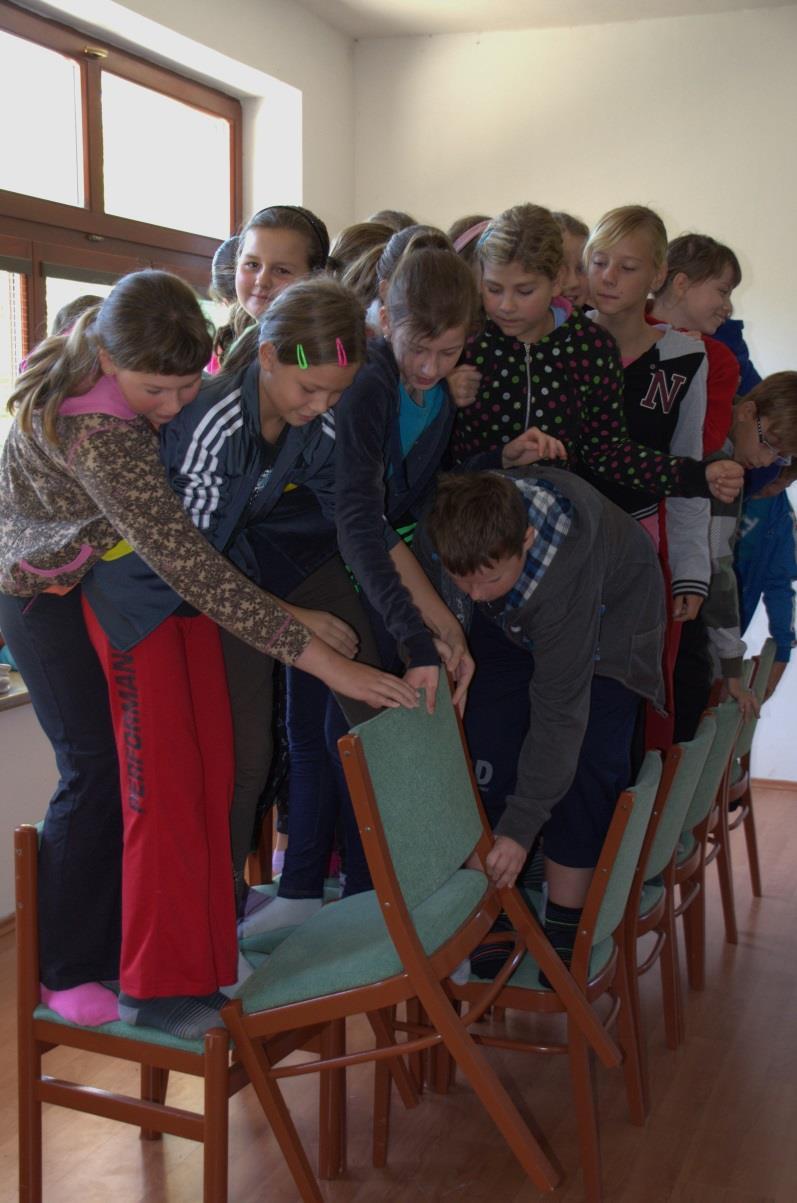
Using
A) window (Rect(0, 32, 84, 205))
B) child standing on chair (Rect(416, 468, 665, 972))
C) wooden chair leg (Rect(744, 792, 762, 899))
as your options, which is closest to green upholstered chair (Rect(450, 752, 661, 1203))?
child standing on chair (Rect(416, 468, 665, 972))

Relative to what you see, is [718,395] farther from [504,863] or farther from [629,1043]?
[629,1043]

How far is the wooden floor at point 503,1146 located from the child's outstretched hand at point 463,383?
1384 mm

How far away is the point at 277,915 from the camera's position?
211cm

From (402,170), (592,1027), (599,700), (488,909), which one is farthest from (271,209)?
(402,170)

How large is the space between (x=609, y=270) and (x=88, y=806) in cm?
154

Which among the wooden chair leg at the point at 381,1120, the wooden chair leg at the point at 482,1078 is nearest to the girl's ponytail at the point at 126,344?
the wooden chair leg at the point at 482,1078

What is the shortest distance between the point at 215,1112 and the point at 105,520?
0.85 m

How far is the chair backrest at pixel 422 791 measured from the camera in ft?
5.11

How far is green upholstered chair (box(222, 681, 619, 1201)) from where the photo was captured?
1.53m

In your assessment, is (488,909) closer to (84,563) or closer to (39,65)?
(84,563)

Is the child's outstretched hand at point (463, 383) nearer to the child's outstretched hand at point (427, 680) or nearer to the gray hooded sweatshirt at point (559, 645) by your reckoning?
the gray hooded sweatshirt at point (559, 645)

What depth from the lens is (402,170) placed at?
15.5 ft

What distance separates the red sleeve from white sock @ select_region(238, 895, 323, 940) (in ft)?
4.44

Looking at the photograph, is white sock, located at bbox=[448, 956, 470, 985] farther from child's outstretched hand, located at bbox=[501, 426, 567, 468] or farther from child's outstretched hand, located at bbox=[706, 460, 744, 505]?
child's outstretched hand, located at bbox=[706, 460, 744, 505]
